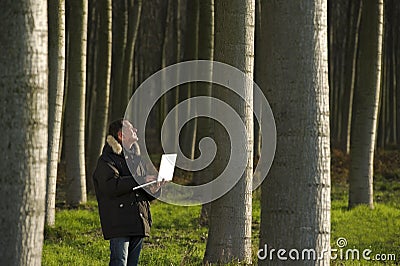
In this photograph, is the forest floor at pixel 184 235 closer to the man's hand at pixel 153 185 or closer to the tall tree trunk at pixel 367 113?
the tall tree trunk at pixel 367 113

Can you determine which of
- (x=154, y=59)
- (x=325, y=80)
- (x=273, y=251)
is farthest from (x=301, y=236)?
(x=154, y=59)

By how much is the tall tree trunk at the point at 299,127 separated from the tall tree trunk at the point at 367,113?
9.68 meters

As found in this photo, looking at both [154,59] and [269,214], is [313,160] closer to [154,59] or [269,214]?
[269,214]

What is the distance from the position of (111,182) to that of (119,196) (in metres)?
0.17

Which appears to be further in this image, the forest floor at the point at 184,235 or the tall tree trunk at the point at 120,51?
the tall tree trunk at the point at 120,51

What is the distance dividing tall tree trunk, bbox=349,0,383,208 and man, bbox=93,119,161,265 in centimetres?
817

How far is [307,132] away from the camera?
18.3ft

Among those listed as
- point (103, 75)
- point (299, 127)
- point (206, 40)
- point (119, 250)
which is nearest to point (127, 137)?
point (119, 250)

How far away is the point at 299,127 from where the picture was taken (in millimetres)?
5574

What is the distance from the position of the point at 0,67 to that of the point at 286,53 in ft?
6.70

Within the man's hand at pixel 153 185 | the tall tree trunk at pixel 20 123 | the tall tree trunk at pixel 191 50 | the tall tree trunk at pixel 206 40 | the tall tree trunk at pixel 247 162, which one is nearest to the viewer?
the tall tree trunk at pixel 20 123

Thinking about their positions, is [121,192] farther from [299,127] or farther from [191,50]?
[191,50]

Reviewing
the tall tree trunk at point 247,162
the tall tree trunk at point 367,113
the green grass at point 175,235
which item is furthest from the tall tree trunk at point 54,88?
the tall tree trunk at point 367,113

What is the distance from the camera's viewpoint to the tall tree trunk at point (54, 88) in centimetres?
1239
